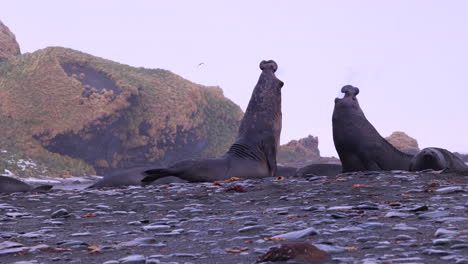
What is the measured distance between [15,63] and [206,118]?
12441 millimetres

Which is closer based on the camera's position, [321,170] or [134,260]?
[134,260]

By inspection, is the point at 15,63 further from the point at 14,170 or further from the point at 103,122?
the point at 14,170

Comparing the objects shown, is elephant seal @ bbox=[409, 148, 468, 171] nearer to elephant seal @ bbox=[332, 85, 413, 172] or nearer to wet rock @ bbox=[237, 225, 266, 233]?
elephant seal @ bbox=[332, 85, 413, 172]

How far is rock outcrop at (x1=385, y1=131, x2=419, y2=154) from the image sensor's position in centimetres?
3847

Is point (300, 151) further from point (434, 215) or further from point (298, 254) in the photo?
point (298, 254)

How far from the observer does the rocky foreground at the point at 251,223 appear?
3.84 meters

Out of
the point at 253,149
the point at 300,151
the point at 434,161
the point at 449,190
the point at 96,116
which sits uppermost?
the point at 96,116

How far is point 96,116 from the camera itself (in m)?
30.5

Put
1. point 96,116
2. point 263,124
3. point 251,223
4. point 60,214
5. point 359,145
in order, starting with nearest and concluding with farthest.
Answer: point 251,223 → point 60,214 → point 359,145 → point 263,124 → point 96,116

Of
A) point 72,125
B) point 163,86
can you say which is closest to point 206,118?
→ point 163,86

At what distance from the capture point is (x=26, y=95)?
31.8 metres

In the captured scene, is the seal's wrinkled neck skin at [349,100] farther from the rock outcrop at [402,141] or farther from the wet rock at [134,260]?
the rock outcrop at [402,141]

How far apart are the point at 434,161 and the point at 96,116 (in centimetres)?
2291

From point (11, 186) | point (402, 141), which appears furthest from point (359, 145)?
point (402, 141)
